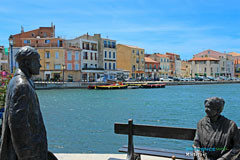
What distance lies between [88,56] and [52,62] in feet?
28.4

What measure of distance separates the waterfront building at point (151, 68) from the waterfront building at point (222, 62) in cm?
2589

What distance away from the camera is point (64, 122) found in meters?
15.0

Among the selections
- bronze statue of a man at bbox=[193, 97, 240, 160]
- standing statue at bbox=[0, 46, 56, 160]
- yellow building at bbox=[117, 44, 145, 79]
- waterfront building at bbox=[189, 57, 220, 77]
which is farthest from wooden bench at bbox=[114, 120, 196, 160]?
waterfront building at bbox=[189, 57, 220, 77]

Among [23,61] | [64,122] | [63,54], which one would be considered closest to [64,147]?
[64,122]

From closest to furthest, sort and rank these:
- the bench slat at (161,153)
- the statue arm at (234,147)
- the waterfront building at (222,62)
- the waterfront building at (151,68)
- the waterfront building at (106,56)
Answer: the statue arm at (234,147)
the bench slat at (161,153)
the waterfront building at (106,56)
the waterfront building at (151,68)
the waterfront building at (222,62)

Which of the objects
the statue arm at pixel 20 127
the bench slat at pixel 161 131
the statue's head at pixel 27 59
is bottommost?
the bench slat at pixel 161 131

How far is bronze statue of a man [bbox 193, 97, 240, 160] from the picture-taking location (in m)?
3.03

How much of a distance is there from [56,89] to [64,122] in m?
30.8

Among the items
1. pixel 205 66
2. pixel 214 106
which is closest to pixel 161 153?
pixel 214 106

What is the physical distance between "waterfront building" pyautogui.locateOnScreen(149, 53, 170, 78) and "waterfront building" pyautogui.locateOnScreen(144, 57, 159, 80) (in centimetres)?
163

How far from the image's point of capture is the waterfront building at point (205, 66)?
90.8 meters

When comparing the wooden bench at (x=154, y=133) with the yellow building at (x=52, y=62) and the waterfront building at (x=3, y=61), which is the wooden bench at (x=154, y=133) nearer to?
the waterfront building at (x=3, y=61)

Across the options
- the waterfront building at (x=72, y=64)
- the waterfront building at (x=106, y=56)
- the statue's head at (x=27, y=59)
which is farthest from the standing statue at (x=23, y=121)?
the waterfront building at (x=106, y=56)

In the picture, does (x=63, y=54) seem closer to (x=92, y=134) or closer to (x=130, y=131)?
(x=92, y=134)
